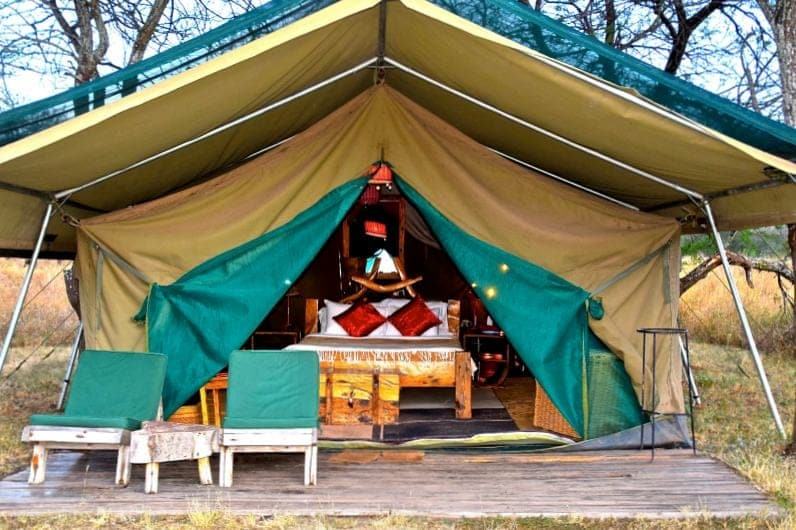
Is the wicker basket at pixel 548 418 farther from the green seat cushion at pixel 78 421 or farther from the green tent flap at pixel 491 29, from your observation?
the green seat cushion at pixel 78 421

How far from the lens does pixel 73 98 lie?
12.2ft

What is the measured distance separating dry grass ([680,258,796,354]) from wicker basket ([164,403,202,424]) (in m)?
7.15

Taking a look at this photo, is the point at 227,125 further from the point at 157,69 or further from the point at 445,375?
the point at 445,375

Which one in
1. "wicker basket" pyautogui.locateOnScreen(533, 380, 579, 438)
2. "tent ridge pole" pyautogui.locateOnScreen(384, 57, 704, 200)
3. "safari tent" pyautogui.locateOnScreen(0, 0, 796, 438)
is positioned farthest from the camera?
"wicker basket" pyautogui.locateOnScreen(533, 380, 579, 438)

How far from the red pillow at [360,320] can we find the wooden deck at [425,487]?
222 centimetres

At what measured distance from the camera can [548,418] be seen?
17.9 ft

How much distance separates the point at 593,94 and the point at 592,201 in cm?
190

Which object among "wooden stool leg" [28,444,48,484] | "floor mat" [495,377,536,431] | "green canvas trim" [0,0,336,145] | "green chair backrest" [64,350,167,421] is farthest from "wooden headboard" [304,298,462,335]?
"green canvas trim" [0,0,336,145]

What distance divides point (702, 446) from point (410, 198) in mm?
2784

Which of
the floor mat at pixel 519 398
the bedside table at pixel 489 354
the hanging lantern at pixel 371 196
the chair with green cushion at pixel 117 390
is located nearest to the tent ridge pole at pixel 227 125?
the chair with green cushion at pixel 117 390

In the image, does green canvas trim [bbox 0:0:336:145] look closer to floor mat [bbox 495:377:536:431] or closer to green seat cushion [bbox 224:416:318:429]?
green seat cushion [bbox 224:416:318:429]

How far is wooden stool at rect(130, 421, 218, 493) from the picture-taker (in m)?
3.91

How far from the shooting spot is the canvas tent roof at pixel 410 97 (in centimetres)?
358

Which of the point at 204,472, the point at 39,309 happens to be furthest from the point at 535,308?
the point at 39,309
